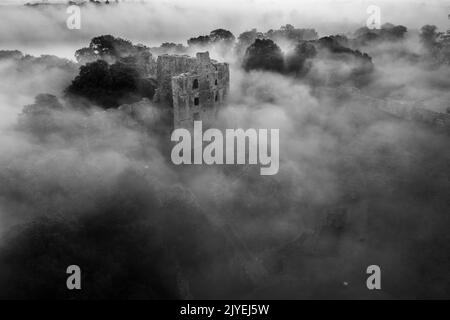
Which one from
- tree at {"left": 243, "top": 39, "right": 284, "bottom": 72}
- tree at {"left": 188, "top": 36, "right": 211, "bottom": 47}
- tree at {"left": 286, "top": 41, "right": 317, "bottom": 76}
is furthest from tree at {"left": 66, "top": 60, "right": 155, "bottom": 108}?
tree at {"left": 188, "top": 36, "right": 211, "bottom": 47}

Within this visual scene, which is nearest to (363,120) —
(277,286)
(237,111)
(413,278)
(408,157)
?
(408,157)

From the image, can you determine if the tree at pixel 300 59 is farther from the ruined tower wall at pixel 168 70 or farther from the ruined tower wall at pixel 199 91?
the ruined tower wall at pixel 168 70

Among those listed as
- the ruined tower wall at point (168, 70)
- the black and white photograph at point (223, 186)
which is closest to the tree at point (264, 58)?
the black and white photograph at point (223, 186)

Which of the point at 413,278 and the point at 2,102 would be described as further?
the point at 2,102

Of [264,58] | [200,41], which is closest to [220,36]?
[200,41]

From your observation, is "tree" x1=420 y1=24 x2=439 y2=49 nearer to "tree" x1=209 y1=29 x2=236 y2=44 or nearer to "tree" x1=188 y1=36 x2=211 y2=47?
"tree" x1=209 y1=29 x2=236 y2=44

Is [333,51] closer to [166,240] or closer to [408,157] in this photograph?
[408,157]

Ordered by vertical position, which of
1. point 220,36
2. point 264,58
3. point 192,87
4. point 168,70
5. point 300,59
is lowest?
point 192,87

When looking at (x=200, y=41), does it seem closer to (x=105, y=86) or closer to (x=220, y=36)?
(x=220, y=36)
